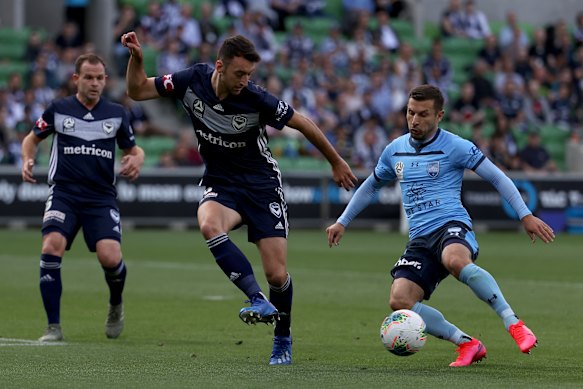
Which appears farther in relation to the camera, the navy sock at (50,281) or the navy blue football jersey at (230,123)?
the navy sock at (50,281)

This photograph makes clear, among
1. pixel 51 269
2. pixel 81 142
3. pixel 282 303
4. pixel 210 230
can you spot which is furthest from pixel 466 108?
pixel 210 230

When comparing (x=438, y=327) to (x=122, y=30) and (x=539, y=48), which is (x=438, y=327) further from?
(x=539, y=48)

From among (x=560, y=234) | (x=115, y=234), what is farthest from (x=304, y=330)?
(x=560, y=234)

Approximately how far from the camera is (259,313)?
27.7ft

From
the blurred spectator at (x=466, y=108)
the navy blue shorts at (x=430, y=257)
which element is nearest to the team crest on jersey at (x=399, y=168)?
the navy blue shorts at (x=430, y=257)

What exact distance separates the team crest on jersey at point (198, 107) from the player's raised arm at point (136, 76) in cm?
26

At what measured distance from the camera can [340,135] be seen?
29.1 m

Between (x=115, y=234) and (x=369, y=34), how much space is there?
73.9 feet

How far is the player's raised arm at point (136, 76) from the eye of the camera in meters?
8.95

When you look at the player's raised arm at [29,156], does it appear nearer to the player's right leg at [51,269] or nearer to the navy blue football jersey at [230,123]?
the player's right leg at [51,269]

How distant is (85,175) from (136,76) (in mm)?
2198

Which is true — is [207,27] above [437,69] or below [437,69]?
above

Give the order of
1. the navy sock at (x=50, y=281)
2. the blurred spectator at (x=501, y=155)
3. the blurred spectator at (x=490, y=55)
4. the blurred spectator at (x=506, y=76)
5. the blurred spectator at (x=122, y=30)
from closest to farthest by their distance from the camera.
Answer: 1. the navy sock at (x=50, y=281)
2. the blurred spectator at (x=122, y=30)
3. the blurred spectator at (x=501, y=155)
4. the blurred spectator at (x=506, y=76)
5. the blurred spectator at (x=490, y=55)

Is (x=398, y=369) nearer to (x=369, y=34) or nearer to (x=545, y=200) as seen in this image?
(x=545, y=200)
